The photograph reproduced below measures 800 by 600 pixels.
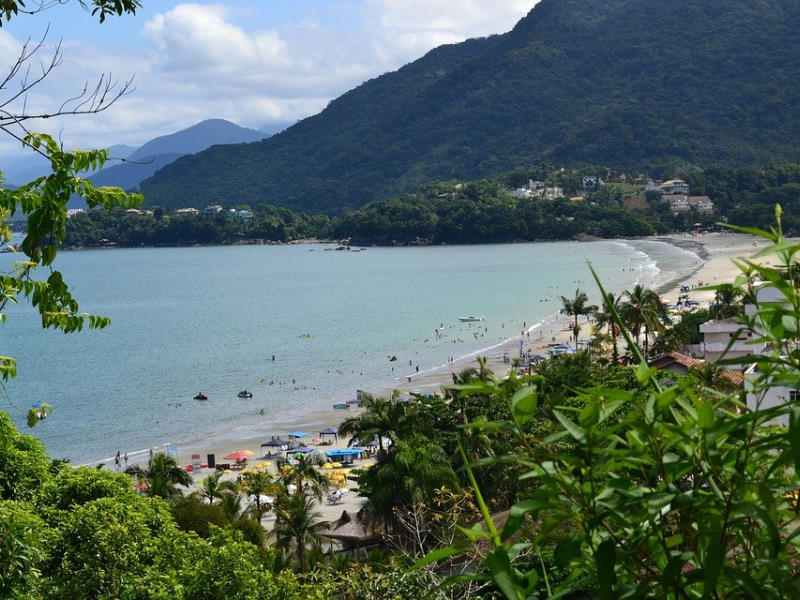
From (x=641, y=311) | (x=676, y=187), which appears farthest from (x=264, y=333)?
(x=676, y=187)

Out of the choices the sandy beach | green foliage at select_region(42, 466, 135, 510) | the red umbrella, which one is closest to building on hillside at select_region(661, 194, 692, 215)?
the sandy beach

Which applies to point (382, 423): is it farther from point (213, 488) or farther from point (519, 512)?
point (519, 512)

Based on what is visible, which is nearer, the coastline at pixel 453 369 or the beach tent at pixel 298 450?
the beach tent at pixel 298 450

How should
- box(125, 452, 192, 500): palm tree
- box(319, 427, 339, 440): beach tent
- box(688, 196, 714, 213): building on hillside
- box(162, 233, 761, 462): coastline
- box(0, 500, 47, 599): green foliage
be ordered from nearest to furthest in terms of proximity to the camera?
Result: box(0, 500, 47, 599): green foliage, box(125, 452, 192, 500): palm tree, box(319, 427, 339, 440): beach tent, box(162, 233, 761, 462): coastline, box(688, 196, 714, 213): building on hillside

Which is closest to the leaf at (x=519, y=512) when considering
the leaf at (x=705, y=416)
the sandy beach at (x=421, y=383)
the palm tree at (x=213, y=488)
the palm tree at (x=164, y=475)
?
the leaf at (x=705, y=416)

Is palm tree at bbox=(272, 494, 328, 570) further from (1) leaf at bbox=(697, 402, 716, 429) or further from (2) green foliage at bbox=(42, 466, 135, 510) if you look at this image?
(1) leaf at bbox=(697, 402, 716, 429)

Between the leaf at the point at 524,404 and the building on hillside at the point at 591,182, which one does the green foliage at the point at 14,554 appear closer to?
the leaf at the point at 524,404
